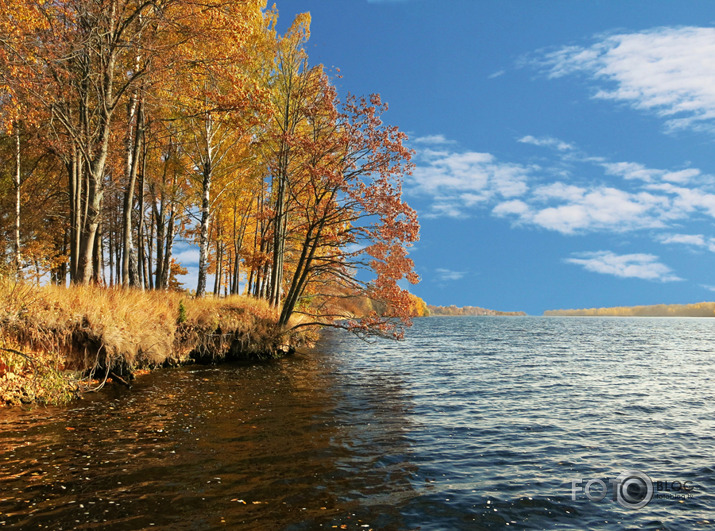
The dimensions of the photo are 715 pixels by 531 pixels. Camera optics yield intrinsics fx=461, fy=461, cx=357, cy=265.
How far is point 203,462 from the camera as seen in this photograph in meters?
7.97

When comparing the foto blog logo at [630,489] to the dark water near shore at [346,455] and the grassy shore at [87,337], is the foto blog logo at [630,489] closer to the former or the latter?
the dark water near shore at [346,455]

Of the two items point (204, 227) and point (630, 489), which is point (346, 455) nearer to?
point (630, 489)

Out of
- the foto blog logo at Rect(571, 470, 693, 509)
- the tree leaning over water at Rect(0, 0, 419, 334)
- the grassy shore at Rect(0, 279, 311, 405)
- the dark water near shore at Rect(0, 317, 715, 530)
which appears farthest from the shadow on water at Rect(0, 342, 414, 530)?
the tree leaning over water at Rect(0, 0, 419, 334)

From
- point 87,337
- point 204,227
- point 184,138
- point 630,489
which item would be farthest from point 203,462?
point 184,138

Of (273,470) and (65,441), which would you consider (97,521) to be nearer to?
(273,470)

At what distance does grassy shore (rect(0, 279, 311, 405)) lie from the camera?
11.6 m

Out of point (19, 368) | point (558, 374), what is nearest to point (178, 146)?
point (19, 368)

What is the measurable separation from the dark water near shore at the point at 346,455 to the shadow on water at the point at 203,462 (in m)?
0.04

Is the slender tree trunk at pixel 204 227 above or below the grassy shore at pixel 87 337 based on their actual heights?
above

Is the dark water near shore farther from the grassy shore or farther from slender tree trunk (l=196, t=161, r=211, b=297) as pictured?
slender tree trunk (l=196, t=161, r=211, b=297)

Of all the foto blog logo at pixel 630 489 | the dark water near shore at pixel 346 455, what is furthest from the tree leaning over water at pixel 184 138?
the foto blog logo at pixel 630 489

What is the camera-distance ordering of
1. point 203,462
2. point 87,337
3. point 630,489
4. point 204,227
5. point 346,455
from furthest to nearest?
1. point 204,227
2. point 87,337
3. point 346,455
4. point 203,462
5. point 630,489

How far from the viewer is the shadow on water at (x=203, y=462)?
6.19 meters

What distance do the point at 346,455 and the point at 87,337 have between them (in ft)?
30.0
